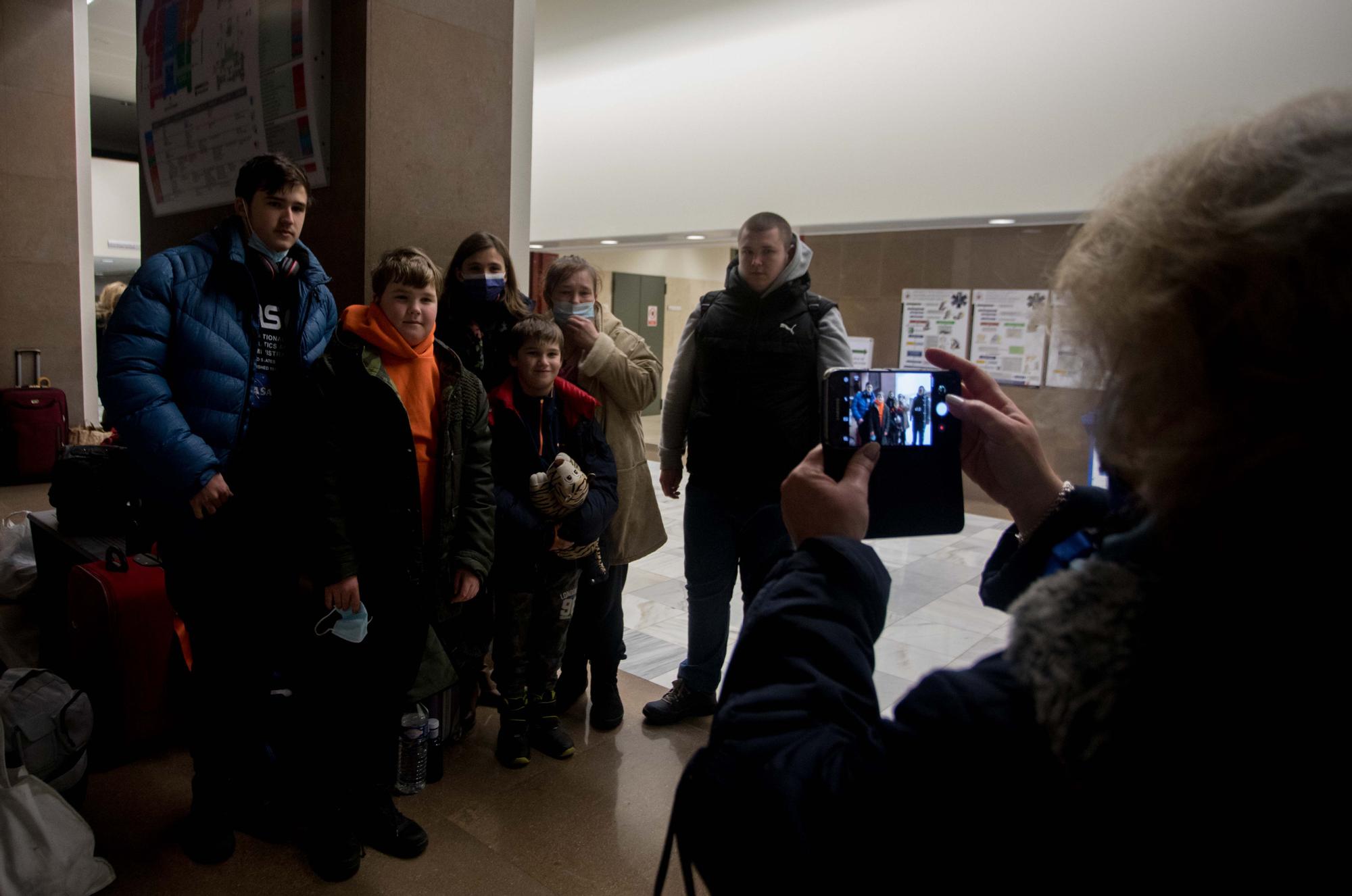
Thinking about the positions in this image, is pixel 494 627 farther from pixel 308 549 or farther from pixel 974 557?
pixel 974 557

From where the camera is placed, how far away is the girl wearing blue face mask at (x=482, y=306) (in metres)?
2.66

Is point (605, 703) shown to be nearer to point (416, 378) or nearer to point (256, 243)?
point (416, 378)

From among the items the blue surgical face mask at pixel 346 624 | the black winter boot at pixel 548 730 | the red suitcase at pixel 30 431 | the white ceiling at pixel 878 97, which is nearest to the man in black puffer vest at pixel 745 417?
the black winter boot at pixel 548 730

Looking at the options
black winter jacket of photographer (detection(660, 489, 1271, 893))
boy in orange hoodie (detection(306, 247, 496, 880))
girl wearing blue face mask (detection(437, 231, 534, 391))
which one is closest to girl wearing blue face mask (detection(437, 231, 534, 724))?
girl wearing blue face mask (detection(437, 231, 534, 391))

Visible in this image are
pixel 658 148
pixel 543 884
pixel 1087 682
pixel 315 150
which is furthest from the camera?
pixel 658 148

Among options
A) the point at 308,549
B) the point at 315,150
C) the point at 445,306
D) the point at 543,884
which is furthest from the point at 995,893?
the point at 315,150

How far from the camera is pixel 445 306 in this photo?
8.89ft

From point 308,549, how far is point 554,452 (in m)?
0.81

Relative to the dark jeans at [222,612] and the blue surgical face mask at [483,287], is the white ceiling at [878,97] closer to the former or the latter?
the blue surgical face mask at [483,287]

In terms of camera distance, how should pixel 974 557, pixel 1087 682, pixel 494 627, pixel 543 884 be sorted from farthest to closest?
pixel 974 557
pixel 494 627
pixel 543 884
pixel 1087 682

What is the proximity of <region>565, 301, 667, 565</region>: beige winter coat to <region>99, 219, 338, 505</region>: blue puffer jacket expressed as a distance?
3.18 feet

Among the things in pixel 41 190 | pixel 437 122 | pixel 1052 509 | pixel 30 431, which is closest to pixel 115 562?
pixel 437 122

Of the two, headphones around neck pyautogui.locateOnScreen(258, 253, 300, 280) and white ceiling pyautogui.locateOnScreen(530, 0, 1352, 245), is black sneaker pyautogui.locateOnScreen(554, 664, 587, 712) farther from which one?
white ceiling pyautogui.locateOnScreen(530, 0, 1352, 245)

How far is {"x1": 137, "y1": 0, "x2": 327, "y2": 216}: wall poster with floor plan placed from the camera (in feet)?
9.39
